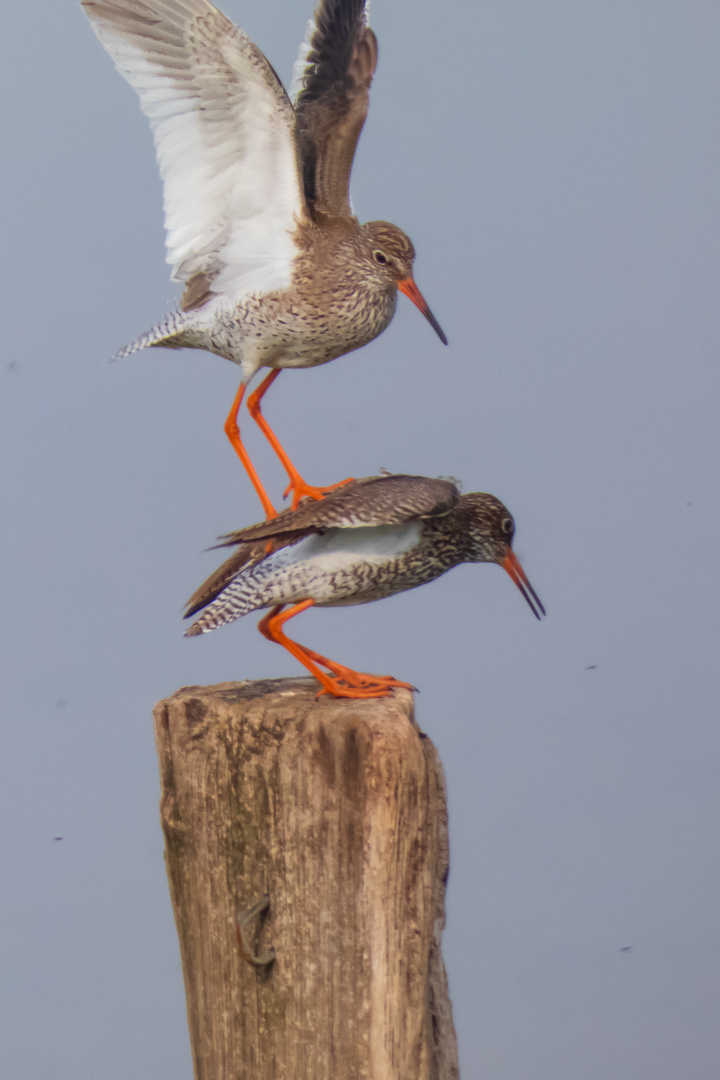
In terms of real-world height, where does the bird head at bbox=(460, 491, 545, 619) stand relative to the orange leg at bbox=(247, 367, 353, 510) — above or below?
below

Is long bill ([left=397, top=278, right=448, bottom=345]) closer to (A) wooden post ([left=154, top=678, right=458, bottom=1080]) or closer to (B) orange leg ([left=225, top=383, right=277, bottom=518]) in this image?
(B) orange leg ([left=225, top=383, right=277, bottom=518])

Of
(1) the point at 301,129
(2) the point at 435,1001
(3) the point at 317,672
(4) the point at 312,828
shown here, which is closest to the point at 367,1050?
(2) the point at 435,1001

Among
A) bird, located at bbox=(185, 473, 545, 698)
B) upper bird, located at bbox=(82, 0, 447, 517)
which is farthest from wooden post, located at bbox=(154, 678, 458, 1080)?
upper bird, located at bbox=(82, 0, 447, 517)

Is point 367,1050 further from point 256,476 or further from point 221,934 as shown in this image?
point 256,476

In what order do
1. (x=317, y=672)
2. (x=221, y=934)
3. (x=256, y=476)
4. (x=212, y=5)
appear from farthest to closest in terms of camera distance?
(x=256, y=476) < (x=212, y=5) < (x=317, y=672) < (x=221, y=934)

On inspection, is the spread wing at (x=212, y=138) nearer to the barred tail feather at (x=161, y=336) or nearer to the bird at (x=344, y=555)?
the barred tail feather at (x=161, y=336)

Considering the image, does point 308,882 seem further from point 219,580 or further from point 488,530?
point 488,530
